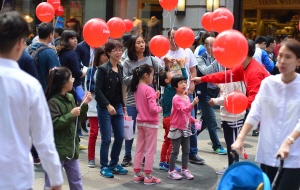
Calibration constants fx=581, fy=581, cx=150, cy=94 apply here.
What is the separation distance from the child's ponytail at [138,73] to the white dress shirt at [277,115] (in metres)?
2.96

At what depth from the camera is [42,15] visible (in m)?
10.0

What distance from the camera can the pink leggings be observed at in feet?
24.5

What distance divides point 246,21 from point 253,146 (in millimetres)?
8047

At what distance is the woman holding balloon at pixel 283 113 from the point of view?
15.3 feet

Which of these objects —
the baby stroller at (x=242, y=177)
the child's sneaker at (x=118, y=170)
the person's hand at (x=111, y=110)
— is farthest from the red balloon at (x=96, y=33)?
the baby stroller at (x=242, y=177)

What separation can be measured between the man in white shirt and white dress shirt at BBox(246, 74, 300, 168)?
6.41 feet

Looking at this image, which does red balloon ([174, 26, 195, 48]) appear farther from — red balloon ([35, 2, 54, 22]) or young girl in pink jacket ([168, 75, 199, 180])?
red balloon ([35, 2, 54, 22])

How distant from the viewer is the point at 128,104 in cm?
822

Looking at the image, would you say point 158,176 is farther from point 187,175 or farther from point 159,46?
point 159,46

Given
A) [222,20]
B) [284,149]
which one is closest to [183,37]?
[222,20]

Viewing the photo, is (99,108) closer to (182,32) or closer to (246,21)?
(182,32)

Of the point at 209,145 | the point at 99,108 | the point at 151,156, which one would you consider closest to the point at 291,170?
the point at 151,156

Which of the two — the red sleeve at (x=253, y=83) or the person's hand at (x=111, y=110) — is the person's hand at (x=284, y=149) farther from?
the person's hand at (x=111, y=110)

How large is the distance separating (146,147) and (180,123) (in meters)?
0.55
